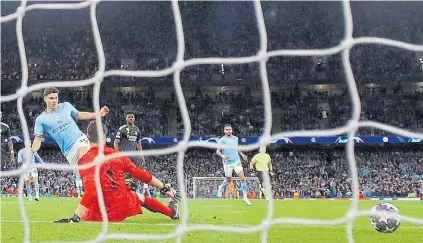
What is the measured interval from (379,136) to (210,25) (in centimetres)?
818

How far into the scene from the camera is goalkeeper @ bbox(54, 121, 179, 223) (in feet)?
15.5

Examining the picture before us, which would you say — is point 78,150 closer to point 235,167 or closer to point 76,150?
point 76,150

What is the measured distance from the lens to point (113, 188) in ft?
15.8

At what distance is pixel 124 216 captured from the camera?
5250mm

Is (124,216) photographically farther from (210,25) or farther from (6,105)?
(210,25)

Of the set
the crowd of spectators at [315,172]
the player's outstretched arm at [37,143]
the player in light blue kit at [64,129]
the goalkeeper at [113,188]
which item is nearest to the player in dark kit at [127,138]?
the player in light blue kit at [64,129]

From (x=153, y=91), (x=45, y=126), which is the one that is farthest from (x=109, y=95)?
(x=45, y=126)

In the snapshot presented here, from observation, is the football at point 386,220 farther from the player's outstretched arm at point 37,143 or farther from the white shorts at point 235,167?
the white shorts at point 235,167

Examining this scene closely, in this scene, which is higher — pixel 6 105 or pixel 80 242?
pixel 6 105

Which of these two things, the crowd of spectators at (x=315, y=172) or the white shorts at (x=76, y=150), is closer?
the white shorts at (x=76, y=150)

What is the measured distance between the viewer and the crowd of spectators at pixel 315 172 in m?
18.8

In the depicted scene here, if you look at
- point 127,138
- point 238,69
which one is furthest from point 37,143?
point 238,69

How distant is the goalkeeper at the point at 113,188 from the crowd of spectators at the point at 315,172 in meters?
A: 11.3

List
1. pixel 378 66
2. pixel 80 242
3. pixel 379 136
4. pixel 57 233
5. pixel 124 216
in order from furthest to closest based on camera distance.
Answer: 1. pixel 378 66
2. pixel 379 136
3. pixel 124 216
4. pixel 57 233
5. pixel 80 242
